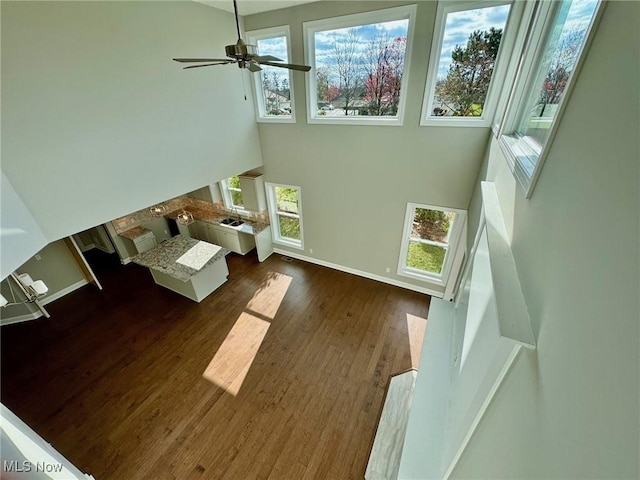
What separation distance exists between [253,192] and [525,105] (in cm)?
496

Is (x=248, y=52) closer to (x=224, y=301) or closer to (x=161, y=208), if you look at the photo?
(x=224, y=301)

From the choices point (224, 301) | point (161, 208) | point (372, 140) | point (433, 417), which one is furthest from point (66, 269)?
point (433, 417)

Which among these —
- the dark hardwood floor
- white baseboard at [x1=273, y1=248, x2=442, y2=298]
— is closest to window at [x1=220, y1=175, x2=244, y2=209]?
white baseboard at [x1=273, y1=248, x2=442, y2=298]

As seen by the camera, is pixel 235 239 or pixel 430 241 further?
pixel 235 239

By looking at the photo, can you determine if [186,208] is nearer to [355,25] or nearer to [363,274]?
[363,274]

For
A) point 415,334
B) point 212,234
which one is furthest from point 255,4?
point 415,334

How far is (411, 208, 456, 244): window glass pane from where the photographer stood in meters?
4.52

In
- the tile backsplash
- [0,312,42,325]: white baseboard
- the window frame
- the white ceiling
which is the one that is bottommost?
[0,312,42,325]: white baseboard

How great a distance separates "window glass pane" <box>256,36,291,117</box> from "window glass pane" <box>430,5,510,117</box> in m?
2.64

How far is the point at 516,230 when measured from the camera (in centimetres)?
176

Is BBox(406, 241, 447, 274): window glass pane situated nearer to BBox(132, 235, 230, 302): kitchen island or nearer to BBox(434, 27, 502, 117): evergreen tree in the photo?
BBox(434, 27, 502, 117): evergreen tree

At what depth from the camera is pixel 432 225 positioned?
15.4 feet

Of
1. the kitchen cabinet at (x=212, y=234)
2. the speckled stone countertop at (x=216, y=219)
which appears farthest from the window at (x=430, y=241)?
the kitchen cabinet at (x=212, y=234)

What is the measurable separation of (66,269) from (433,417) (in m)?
7.57
